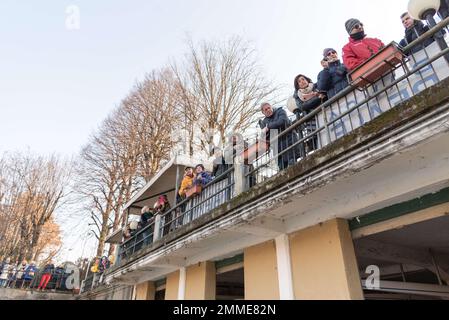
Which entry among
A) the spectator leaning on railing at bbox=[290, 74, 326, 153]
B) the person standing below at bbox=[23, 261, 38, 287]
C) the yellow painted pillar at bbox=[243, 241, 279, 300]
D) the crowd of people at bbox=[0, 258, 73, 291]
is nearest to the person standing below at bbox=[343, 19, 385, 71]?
the spectator leaning on railing at bbox=[290, 74, 326, 153]

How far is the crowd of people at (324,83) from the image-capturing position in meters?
3.95

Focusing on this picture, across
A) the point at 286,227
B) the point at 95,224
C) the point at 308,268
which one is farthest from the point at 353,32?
the point at 95,224

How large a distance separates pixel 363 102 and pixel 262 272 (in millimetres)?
3117

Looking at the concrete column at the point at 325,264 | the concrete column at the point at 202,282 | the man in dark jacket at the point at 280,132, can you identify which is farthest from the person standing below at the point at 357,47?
the concrete column at the point at 202,282

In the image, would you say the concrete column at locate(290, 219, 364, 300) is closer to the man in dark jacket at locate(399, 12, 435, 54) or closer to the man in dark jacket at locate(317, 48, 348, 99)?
the man in dark jacket at locate(317, 48, 348, 99)

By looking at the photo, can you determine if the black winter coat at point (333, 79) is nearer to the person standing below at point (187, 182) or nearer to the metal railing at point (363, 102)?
the metal railing at point (363, 102)

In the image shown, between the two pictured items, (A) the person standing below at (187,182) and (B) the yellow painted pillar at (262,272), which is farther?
(A) the person standing below at (187,182)

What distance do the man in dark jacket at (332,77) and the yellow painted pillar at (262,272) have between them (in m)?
2.48

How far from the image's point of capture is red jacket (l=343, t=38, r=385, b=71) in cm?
393

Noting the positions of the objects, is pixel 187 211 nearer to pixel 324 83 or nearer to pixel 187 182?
pixel 187 182

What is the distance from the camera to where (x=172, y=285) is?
7.97 m

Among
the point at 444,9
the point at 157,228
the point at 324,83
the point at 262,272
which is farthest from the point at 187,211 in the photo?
the point at 444,9

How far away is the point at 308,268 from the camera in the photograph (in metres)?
4.34
